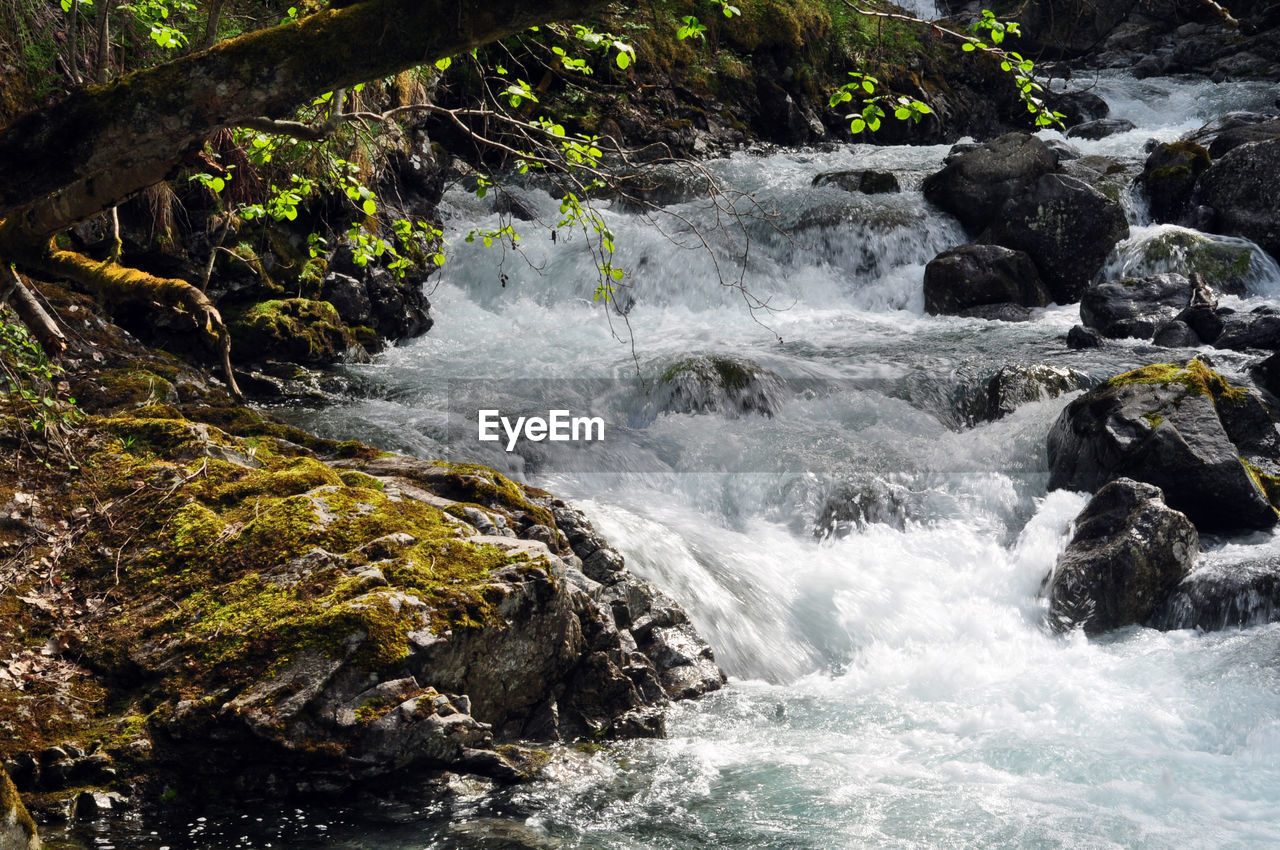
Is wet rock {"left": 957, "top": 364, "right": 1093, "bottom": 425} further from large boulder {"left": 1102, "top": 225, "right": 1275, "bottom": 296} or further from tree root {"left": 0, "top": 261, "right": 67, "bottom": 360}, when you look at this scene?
tree root {"left": 0, "top": 261, "right": 67, "bottom": 360}

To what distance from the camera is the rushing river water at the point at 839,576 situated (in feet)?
13.7

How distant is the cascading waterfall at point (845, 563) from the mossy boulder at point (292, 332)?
541 millimetres

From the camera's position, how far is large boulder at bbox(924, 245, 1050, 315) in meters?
14.3

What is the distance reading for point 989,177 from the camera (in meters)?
15.9

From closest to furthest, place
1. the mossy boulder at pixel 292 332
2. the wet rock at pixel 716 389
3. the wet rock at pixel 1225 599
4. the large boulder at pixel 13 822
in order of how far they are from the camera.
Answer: the large boulder at pixel 13 822 < the wet rock at pixel 1225 599 < the mossy boulder at pixel 292 332 < the wet rock at pixel 716 389

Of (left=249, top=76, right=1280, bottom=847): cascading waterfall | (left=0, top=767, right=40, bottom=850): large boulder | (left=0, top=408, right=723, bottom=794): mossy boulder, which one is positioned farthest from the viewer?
(left=249, top=76, right=1280, bottom=847): cascading waterfall

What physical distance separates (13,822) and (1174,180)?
17900mm

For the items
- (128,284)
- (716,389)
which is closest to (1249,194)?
(716,389)

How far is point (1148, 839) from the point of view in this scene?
4.08m

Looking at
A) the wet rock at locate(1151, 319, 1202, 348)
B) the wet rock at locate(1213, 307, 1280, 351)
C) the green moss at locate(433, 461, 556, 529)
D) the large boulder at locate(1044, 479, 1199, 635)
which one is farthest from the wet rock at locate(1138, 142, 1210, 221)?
the green moss at locate(433, 461, 556, 529)

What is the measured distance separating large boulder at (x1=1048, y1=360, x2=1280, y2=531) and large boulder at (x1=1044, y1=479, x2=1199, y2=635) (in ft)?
2.28

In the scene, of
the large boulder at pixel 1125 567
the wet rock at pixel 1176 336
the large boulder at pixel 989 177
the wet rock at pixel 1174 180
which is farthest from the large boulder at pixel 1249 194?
the large boulder at pixel 1125 567

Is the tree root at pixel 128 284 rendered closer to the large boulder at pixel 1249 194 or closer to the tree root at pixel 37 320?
the tree root at pixel 37 320

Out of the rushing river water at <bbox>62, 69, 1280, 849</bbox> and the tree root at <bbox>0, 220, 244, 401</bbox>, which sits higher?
the tree root at <bbox>0, 220, 244, 401</bbox>
